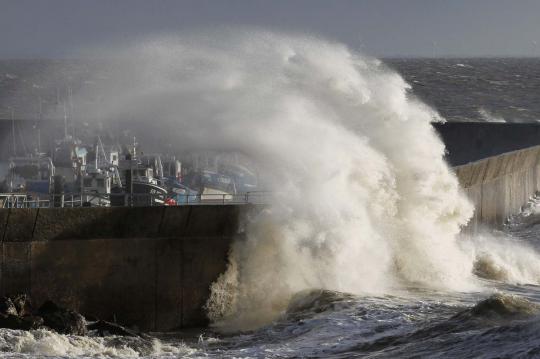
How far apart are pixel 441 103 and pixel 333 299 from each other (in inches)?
2403

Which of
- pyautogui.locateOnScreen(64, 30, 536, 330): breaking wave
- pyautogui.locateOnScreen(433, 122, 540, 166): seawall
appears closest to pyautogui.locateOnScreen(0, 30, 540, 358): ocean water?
pyautogui.locateOnScreen(64, 30, 536, 330): breaking wave

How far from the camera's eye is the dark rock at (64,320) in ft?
45.5

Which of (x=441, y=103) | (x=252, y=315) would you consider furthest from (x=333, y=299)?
(x=441, y=103)

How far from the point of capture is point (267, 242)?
16.4 metres

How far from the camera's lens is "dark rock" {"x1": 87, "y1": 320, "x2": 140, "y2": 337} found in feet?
46.0

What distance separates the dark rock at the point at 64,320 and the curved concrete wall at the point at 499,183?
9377 millimetres

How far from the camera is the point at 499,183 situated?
27.4 metres

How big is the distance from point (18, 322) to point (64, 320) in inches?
22.4

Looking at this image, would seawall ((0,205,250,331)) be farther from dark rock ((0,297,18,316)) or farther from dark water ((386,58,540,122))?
dark water ((386,58,540,122))

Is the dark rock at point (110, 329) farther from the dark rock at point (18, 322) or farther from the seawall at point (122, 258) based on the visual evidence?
the seawall at point (122, 258)

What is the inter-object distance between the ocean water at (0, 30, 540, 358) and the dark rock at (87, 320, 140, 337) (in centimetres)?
31

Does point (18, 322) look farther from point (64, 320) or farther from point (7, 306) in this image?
point (7, 306)

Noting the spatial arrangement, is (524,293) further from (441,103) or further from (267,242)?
(441,103)

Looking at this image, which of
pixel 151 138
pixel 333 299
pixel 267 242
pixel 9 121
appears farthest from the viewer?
pixel 9 121
